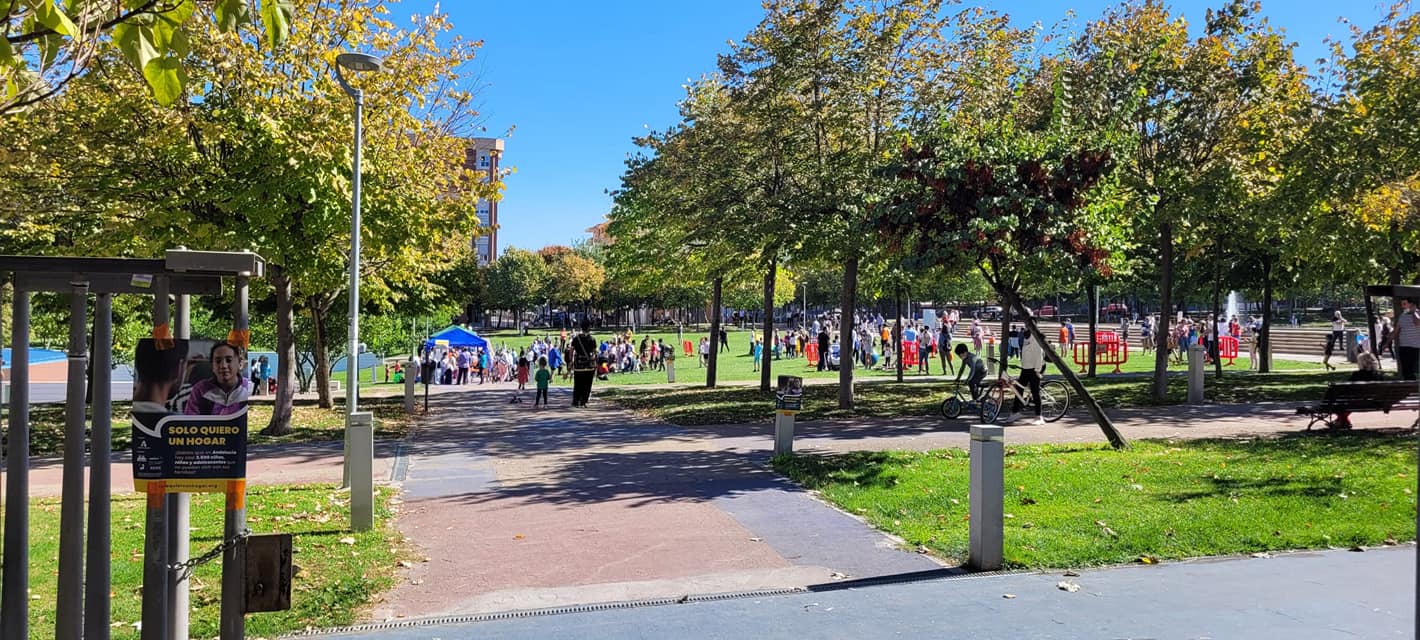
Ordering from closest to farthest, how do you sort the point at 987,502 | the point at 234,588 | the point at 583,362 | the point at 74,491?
the point at 74,491 → the point at 234,588 → the point at 987,502 → the point at 583,362

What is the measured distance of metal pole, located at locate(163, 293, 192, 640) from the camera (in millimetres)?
4031

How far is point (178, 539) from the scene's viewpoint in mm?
4070

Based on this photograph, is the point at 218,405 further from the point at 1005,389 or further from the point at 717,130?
the point at 717,130

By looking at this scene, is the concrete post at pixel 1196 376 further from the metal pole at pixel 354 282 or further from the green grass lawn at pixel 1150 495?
the metal pole at pixel 354 282

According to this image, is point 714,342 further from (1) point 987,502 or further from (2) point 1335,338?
(2) point 1335,338

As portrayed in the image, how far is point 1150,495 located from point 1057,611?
381 centimetres

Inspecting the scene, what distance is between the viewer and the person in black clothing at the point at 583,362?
2016 cm

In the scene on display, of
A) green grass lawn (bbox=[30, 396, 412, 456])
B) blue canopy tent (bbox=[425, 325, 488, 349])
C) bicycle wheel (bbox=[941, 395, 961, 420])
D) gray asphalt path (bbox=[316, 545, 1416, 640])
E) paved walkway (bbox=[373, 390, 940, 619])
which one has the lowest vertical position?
green grass lawn (bbox=[30, 396, 412, 456])

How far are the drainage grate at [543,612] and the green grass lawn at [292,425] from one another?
7.85 metres

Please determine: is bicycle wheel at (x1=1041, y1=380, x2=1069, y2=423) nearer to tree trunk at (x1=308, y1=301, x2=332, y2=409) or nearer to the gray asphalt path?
the gray asphalt path

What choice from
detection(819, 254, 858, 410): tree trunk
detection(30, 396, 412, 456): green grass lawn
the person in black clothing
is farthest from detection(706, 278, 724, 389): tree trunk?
detection(30, 396, 412, 456): green grass lawn

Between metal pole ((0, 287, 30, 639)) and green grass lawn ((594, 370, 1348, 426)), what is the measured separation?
1311 cm

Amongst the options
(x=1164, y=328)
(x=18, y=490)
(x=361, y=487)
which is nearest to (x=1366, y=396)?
(x=1164, y=328)

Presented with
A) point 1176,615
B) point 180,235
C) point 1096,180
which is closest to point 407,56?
point 180,235
